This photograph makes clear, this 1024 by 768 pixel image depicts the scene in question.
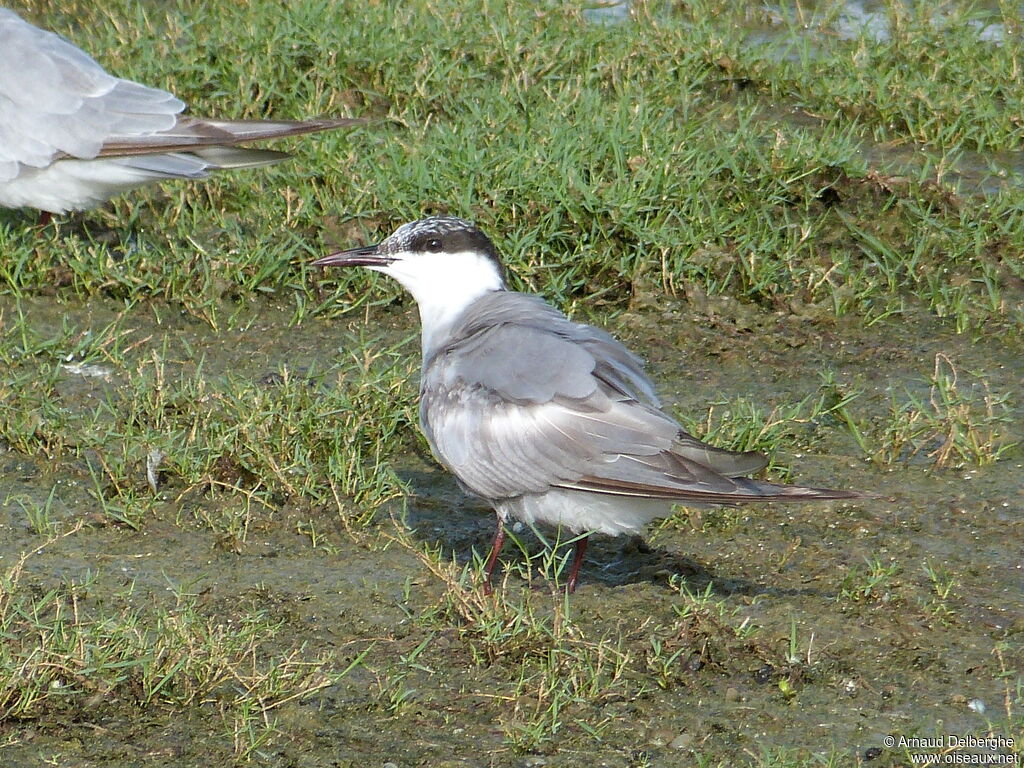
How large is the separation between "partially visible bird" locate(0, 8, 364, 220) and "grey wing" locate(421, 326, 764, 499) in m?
2.03

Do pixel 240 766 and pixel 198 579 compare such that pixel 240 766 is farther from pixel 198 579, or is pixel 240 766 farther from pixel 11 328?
pixel 11 328

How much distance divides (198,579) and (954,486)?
7.73 feet

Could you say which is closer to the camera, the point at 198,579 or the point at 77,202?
the point at 198,579

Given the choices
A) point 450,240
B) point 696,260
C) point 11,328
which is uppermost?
point 450,240

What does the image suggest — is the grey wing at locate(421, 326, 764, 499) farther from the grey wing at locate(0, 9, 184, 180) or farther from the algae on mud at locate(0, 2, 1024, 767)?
the grey wing at locate(0, 9, 184, 180)

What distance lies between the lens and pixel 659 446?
3871 mm

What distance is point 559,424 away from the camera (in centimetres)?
397

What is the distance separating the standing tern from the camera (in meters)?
3.81

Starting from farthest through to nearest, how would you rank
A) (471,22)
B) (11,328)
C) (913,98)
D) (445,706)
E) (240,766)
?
(471,22) → (913,98) → (11,328) → (445,706) → (240,766)

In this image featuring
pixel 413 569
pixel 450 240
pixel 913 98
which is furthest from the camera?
pixel 913 98

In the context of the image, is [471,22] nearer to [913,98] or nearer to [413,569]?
[913,98]

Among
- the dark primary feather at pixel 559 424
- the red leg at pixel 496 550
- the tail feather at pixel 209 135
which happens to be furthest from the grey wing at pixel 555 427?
the tail feather at pixel 209 135

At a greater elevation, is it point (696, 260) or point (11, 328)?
point (696, 260)

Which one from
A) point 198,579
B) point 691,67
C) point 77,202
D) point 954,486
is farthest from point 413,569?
point 691,67
